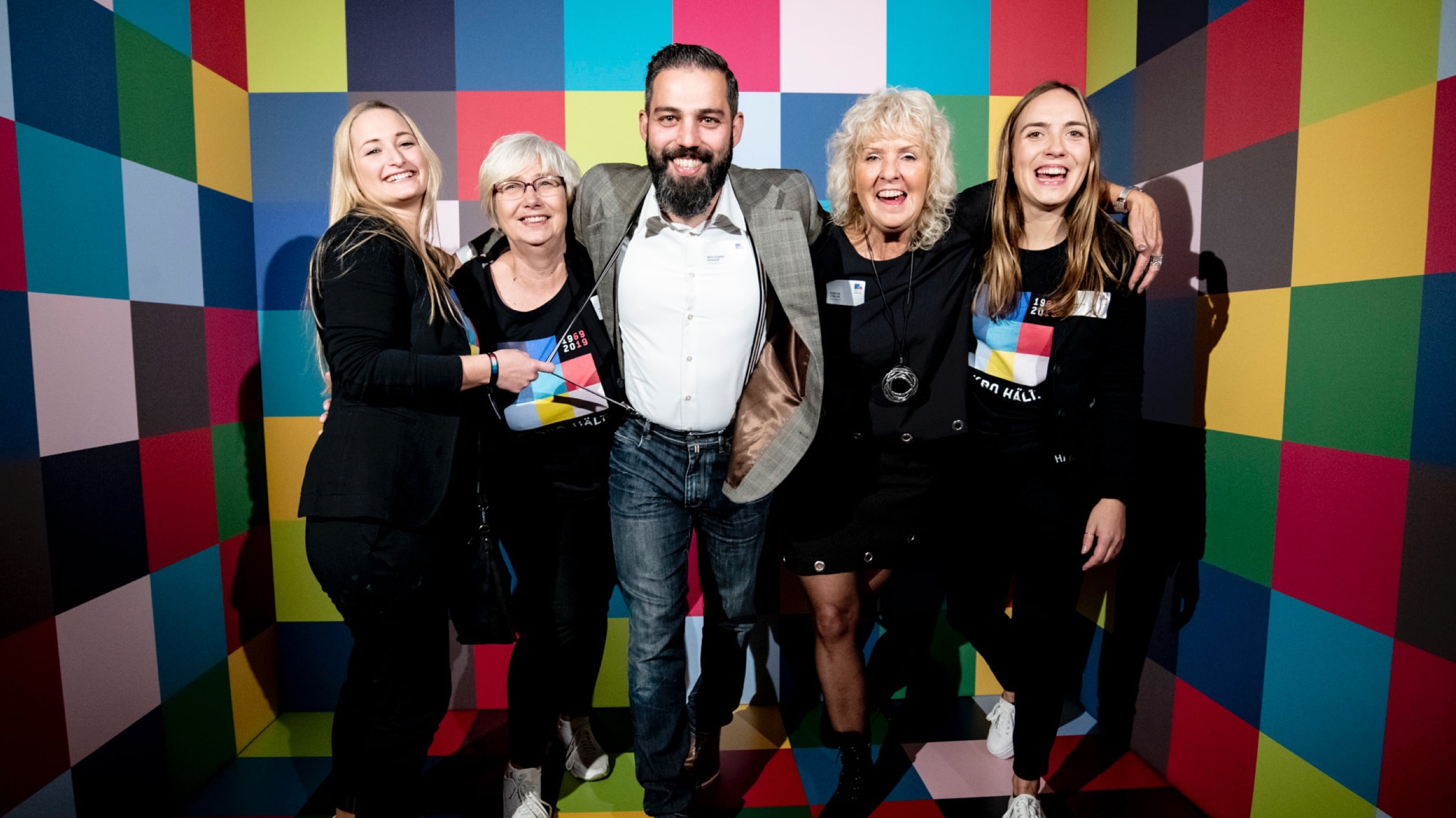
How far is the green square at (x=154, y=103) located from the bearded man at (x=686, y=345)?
4.14ft

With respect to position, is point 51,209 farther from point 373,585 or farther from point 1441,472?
point 1441,472

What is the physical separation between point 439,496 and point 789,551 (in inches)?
37.3

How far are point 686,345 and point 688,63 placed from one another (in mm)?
689

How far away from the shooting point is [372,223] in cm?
148

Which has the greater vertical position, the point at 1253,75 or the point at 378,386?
the point at 1253,75

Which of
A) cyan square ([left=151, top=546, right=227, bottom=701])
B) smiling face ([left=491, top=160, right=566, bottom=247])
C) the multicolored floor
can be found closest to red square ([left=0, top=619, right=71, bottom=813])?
cyan square ([left=151, top=546, right=227, bottom=701])

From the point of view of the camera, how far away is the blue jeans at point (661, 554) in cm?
172

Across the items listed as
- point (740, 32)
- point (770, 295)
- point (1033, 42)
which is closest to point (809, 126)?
point (740, 32)

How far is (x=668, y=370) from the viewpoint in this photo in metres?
1.68

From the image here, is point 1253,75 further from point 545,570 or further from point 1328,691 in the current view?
point 545,570

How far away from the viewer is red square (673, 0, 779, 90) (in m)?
2.41

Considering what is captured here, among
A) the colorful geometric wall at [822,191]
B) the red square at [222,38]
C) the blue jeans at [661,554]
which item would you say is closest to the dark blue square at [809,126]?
the colorful geometric wall at [822,191]

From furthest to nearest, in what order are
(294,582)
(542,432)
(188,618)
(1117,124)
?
(294,582) < (1117,124) < (188,618) < (542,432)

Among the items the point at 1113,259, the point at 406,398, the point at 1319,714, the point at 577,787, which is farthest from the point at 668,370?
the point at 1319,714
